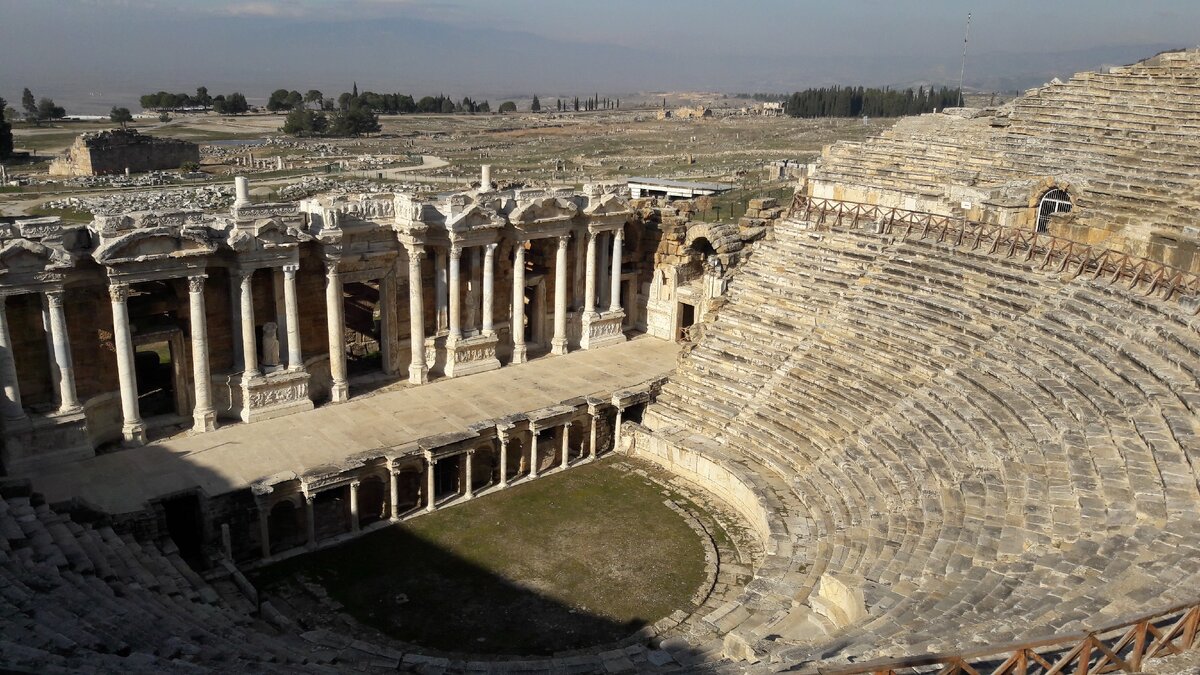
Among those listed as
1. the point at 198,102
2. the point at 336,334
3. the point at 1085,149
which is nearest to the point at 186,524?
the point at 336,334

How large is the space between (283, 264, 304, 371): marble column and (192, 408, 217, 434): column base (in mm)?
2135

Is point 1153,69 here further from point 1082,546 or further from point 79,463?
point 79,463

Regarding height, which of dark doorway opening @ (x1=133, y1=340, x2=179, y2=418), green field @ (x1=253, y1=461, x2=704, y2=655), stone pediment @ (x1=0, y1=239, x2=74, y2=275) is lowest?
green field @ (x1=253, y1=461, x2=704, y2=655)

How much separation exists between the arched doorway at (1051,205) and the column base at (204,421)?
2095cm

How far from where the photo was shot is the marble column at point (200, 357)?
67.1ft

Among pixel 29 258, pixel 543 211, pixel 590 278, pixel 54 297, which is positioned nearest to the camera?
pixel 29 258

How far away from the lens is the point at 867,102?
132 m

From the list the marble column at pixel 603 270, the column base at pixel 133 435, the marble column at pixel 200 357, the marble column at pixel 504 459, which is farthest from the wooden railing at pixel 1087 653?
the marble column at pixel 603 270

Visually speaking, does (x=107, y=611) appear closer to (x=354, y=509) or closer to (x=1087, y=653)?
(x=354, y=509)

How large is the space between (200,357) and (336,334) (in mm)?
3355

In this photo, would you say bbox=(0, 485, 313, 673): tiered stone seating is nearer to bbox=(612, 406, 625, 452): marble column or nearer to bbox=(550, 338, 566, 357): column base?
bbox=(612, 406, 625, 452): marble column

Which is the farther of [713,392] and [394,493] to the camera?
[713,392]

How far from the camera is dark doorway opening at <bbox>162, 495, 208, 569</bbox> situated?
17891 millimetres

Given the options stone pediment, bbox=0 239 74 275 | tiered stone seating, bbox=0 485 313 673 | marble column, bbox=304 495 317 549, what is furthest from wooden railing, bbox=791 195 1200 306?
stone pediment, bbox=0 239 74 275
